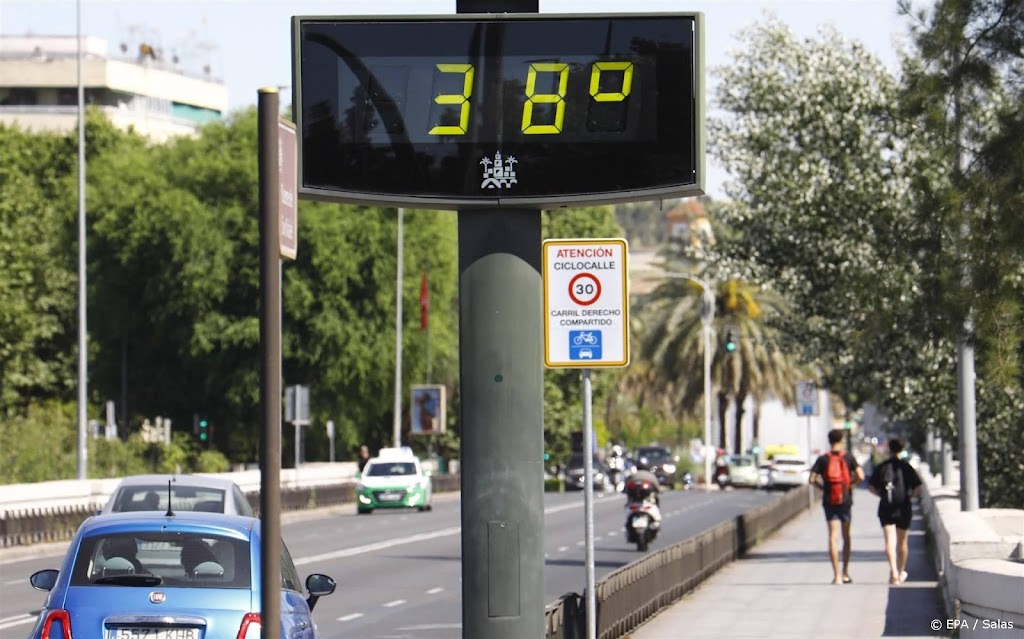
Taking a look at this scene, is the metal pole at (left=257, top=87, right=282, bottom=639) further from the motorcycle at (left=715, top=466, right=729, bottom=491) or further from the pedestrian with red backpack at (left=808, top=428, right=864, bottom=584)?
the motorcycle at (left=715, top=466, right=729, bottom=491)

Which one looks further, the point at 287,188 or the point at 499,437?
the point at 499,437

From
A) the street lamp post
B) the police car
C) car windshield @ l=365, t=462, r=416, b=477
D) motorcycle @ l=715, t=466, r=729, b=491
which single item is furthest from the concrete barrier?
motorcycle @ l=715, t=466, r=729, b=491

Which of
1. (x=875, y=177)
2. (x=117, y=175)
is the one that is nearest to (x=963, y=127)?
(x=875, y=177)

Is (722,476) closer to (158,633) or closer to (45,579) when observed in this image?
(45,579)

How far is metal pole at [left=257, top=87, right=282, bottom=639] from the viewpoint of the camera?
22.0 feet

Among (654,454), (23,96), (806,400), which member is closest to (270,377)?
(806,400)

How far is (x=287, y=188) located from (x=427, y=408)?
62646 mm

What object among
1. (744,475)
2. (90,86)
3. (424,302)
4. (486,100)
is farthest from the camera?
(90,86)

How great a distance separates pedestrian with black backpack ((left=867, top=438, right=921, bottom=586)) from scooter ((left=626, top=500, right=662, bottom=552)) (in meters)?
7.66

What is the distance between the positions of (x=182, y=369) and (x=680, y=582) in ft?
172

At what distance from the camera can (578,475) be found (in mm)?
72125

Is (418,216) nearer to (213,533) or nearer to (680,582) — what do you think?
(680,582)

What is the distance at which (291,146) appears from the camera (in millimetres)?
7176

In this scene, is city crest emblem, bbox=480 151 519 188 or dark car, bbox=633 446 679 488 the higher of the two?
city crest emblem, bbox=480 151 519 188
